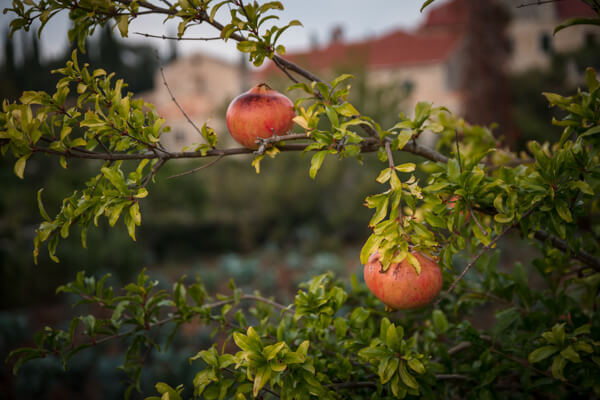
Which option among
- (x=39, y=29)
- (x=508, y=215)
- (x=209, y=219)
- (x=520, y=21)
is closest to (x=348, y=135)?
(x=508, y=215)

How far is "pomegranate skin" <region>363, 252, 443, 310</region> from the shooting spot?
2.78 feet

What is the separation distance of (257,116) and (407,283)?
0.53 meters

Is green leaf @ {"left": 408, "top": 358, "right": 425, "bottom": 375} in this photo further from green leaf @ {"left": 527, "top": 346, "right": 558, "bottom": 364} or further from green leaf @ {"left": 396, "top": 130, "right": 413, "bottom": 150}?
green leaf @ {"left": 396, "top": 130, "right": 413, "bottom": 150}

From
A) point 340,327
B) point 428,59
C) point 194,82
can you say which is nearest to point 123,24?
point 340,327

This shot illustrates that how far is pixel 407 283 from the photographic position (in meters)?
0.84

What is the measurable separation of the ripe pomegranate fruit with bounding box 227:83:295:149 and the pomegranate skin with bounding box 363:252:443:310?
0.42 m

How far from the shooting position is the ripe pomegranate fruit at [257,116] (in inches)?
37.6

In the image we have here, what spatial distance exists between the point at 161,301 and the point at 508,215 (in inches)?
41.1

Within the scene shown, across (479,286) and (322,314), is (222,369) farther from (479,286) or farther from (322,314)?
(479,286)

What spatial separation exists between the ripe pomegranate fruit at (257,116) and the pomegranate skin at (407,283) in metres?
0.42

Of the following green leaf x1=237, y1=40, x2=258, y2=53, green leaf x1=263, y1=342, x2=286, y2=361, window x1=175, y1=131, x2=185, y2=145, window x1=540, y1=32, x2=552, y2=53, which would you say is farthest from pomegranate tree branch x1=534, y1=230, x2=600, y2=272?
window x1=540, y1=32, x2=552, y2=53

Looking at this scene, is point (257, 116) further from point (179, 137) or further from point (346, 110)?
point (179, 137)

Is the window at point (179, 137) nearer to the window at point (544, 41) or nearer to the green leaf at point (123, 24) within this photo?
the green leaf at point (123, 24)

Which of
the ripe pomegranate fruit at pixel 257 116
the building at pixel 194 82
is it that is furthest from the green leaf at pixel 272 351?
the building at pixel 194 82
